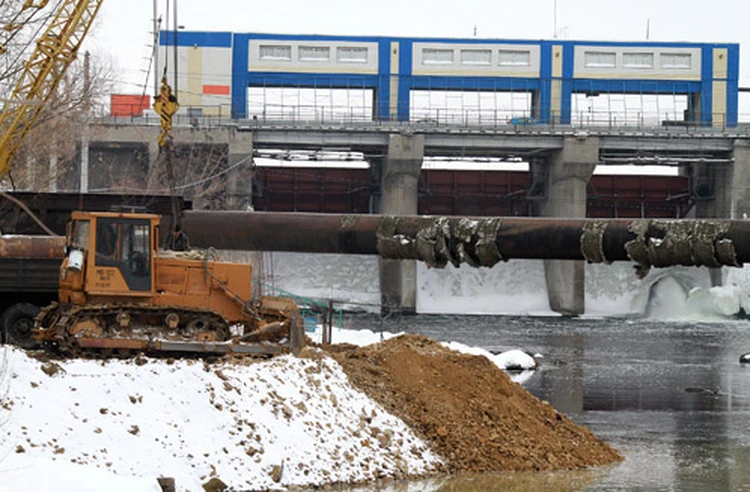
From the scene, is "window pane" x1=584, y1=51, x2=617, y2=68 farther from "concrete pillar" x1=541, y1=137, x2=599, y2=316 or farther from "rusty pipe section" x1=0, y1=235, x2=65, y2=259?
"rusty pipe section" x1=0, y1=235, x2=65, y2=259

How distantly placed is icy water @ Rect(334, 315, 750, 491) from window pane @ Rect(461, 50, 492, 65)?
58.8ft

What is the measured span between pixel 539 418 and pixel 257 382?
5.24m

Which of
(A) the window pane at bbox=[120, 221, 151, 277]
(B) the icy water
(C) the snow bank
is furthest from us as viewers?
(A) the window pane at bbox=[120, 221, 151, 277]

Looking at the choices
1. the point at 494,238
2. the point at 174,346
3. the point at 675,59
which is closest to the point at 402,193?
the point at 675,59

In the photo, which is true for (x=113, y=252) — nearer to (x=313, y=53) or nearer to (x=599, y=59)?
(x=313, y=53)

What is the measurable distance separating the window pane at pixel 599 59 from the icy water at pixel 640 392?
1858cm

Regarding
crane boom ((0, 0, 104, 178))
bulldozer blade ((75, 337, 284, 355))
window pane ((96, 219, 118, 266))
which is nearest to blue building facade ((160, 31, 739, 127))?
crane boom ((0, 0, 104, 178))

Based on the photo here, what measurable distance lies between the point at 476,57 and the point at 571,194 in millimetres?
10754

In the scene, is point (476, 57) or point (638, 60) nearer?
point (476, 57)

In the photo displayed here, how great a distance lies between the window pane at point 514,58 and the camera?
73250 millimetres

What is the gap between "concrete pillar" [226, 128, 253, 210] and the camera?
64188 millimetres

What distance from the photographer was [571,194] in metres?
68.2

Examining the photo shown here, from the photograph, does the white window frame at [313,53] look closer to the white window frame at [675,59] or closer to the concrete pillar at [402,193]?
the concrete pillar at [402,193]

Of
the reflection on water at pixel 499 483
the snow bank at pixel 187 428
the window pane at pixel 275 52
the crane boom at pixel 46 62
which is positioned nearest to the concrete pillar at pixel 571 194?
the window pane at pixel 275 52
